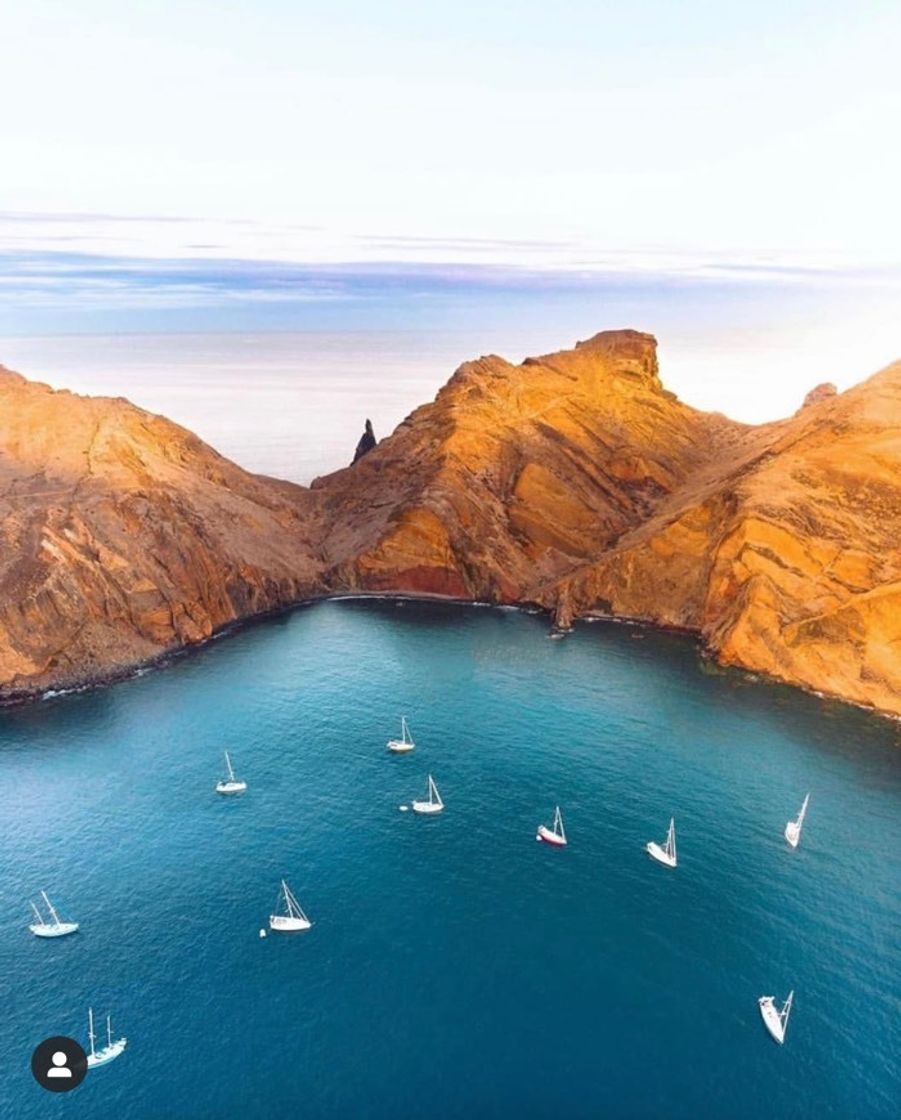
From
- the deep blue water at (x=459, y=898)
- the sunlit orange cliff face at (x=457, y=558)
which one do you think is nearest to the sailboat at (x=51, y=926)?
the deep blue water at (x=459, y=898)

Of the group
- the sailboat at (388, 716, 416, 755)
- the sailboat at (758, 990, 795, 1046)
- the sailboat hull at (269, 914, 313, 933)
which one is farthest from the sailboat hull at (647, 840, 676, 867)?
the sailboat hull at (269, 914, 313, 933)

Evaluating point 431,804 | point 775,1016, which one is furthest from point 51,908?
point 775,1016

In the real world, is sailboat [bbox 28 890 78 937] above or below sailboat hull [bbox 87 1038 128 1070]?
above

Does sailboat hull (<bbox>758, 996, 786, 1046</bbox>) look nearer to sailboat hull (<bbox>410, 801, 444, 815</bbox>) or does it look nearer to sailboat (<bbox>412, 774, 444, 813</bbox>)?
sailboat hull (<bbox>410, 801, 444, 815</bbox>)

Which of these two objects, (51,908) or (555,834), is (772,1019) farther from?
(51,908)

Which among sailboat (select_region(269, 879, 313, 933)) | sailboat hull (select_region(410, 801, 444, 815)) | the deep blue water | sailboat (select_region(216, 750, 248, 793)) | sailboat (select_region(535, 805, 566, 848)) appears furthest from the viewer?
sailboat (select_region(216, 750, 248, 793))

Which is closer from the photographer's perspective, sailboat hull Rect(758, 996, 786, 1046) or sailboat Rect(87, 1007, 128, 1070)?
sailboat Rect(87, 1007, 128, 1070)

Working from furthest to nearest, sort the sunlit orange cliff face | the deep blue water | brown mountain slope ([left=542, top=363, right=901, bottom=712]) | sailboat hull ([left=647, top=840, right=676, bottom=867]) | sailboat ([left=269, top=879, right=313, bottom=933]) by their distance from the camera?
1. the sunlit orange cliff face
2. brown mountain slope ([left=542, top=363, right=901, bottom=712])
3. sailboat hull ([left=647, top=840, right=676, bottom=867])
4. sailboat ([left=269, top=879, right=313, bottom=933])
5. the deep blue water
